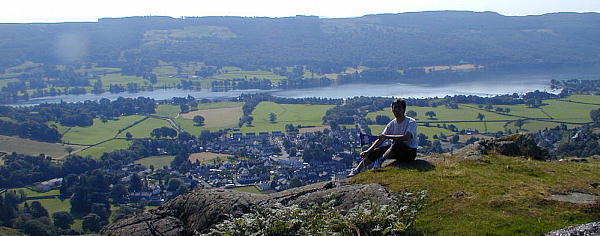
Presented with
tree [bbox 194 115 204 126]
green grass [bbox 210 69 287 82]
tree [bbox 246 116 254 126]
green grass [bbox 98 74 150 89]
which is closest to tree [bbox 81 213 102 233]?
tree [bbox 246 116 254 126]

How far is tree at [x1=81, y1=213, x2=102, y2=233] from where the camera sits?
28.0 meters

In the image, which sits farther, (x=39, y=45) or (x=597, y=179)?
(x=39, y=45)

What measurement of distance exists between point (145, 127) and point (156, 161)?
16.6m

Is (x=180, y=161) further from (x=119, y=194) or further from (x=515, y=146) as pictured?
(x=515, y=146)

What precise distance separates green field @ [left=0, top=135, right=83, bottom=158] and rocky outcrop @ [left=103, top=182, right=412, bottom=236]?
134 feet

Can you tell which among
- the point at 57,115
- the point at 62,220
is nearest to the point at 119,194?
the point at 62,220

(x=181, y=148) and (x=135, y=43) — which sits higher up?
(x=135, y=43)

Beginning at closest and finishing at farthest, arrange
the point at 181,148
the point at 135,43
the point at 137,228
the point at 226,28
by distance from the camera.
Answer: the point at 137,228 < the point at 181,148 < the point at 135,43 < the point at 226,28

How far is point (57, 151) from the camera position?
4919 centimetres

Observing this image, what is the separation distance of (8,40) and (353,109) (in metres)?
114

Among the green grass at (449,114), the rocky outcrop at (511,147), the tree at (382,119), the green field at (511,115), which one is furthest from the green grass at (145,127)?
the rocky outcrop at (511,147)

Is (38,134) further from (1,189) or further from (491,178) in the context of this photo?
(491,178)

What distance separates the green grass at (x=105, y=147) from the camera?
47166 millimetres

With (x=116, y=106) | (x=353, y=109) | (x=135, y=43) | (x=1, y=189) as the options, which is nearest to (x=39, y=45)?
(x=135, y=43)
